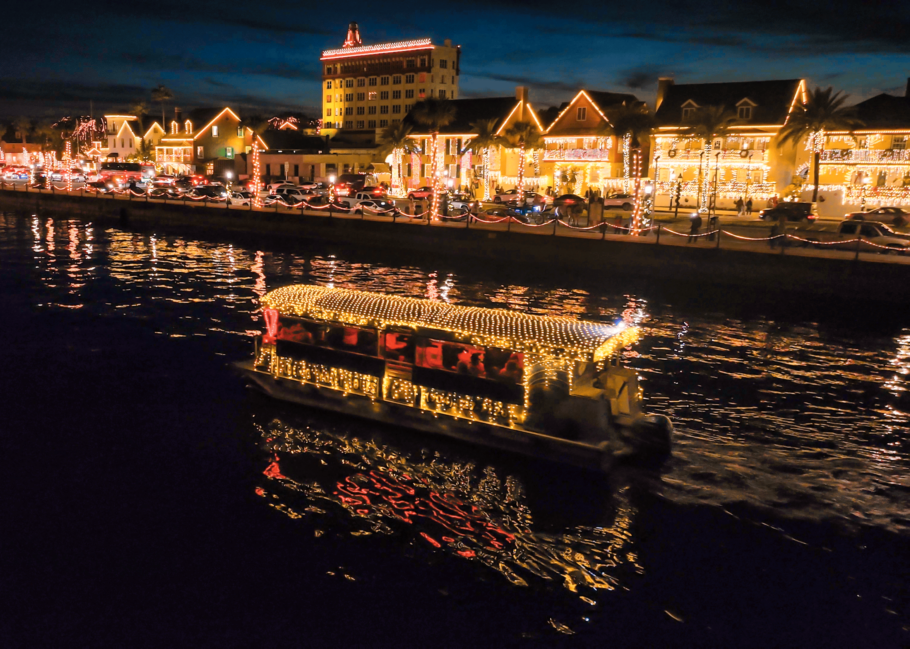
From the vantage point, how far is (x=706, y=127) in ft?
175

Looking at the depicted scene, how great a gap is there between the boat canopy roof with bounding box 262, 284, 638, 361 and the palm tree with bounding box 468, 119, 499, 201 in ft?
174

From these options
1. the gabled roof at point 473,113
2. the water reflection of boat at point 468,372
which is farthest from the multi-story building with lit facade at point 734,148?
the water reflection of boat at point 468,372

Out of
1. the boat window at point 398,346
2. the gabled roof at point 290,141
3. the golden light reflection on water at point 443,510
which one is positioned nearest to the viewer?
the golden light reflection on water at point 443,510

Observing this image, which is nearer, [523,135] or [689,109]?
[689,109]

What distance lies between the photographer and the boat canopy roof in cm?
1077

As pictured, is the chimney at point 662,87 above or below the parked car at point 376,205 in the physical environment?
above

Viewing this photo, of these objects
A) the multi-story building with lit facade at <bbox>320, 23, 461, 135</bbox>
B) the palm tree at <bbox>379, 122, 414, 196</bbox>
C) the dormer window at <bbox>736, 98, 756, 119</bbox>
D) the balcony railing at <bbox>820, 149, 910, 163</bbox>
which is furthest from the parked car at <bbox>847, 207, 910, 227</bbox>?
the multi-story building with lit facade at <bbox>320, 23, 461, 135</bbox>

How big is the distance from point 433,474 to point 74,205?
57.9 meters

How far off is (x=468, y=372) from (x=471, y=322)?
822 mm

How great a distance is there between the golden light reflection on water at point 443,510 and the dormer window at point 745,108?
173ft

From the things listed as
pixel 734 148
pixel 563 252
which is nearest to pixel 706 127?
pixel 734 148

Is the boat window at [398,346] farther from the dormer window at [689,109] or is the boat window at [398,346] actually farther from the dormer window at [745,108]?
the dormer window at [745,108]

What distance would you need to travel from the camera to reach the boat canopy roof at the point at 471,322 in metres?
10.8

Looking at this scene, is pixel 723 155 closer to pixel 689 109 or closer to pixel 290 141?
pixel 689 109
